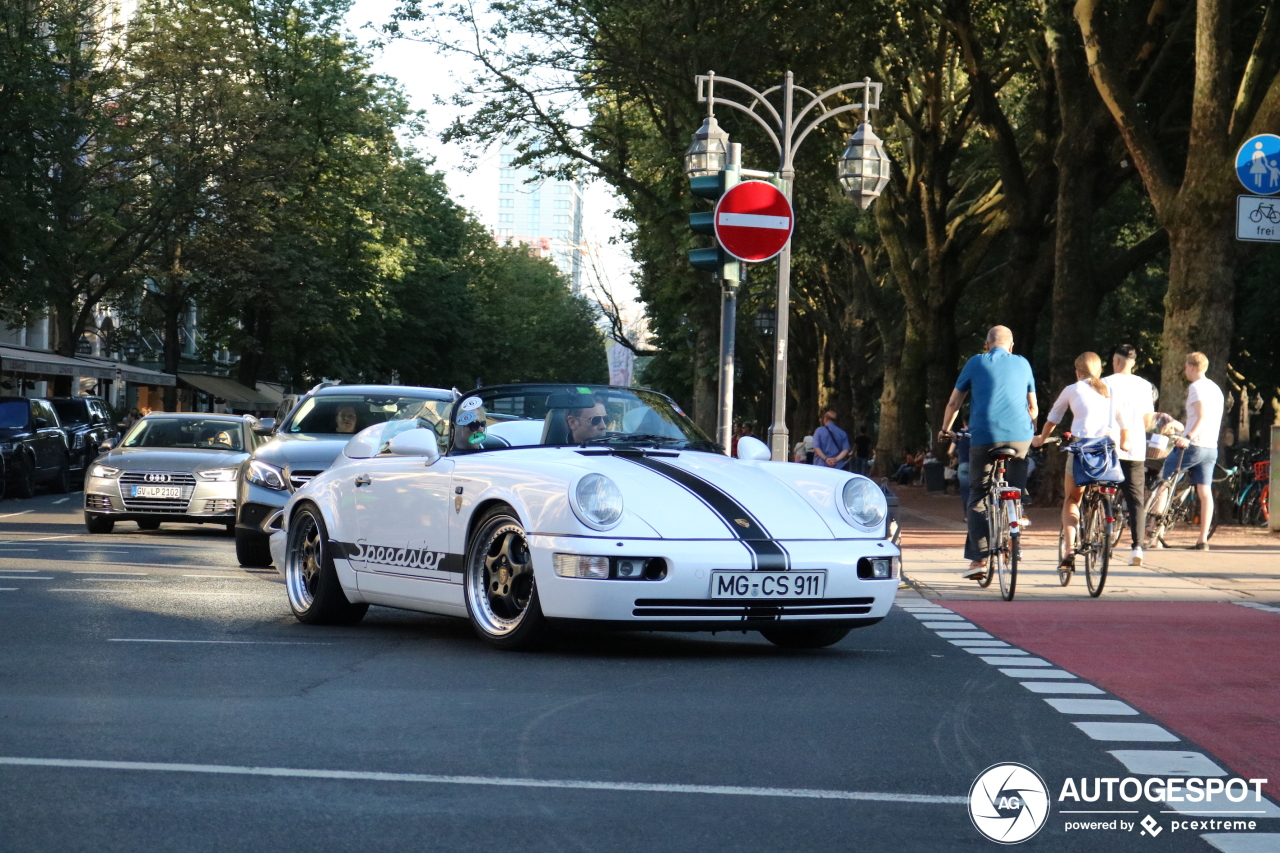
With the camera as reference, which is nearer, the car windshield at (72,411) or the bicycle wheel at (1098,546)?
the bicycle wheel at (1098,546)

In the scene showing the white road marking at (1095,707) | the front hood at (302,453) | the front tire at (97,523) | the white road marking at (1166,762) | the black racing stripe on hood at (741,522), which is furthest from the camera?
the front tire at (97,523)

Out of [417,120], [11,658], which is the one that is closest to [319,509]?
[11,658]

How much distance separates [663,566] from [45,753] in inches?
128

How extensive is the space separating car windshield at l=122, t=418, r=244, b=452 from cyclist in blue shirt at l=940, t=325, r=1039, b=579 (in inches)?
410

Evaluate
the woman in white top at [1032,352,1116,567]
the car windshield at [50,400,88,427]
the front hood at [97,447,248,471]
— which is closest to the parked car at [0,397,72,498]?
the car windshield at [50,400,88,427]

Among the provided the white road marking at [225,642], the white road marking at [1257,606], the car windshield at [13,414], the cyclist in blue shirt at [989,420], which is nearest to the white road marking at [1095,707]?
the white road marking at [225,642]

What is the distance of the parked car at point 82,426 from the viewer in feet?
109

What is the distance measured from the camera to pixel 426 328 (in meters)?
75.9

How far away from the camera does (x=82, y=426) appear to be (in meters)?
34.4

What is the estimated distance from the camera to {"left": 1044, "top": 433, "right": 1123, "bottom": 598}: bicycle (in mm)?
13047

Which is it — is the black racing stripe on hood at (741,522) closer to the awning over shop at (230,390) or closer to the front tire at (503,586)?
the front tire at (503,586)

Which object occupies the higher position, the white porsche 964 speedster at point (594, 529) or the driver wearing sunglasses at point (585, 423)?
the driver wearing sunglasses at point (585, 423)

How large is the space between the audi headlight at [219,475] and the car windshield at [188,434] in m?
1.23

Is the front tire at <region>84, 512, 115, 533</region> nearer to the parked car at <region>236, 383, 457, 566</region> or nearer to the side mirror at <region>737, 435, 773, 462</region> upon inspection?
the parked car at <region>236, 383, 457, 566</region>
